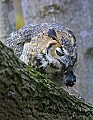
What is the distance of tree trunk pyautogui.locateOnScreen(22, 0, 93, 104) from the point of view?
3305 millimetres

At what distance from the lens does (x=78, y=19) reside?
133 inches

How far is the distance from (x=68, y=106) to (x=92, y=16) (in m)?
1.93

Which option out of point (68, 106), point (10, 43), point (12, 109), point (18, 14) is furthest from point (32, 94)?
point (18, 14)

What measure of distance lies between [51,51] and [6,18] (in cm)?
98

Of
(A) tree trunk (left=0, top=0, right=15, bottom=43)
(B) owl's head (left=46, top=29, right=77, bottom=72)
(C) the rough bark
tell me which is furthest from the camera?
(A) tree trunk (left=0, top=0, right=15, bottom=43)

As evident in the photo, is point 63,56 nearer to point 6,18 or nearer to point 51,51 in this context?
point 51,51

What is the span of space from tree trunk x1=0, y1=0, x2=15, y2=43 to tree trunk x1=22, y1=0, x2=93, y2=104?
20 cm

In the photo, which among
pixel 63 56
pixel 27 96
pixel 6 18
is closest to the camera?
pixel 27 96

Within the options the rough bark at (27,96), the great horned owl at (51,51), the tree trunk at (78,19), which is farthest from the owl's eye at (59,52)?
the tree trunk at (78,19)

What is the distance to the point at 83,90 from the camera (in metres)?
3.45

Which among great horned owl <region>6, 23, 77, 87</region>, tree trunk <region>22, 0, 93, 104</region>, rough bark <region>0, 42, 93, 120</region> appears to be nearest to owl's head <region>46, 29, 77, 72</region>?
great horned owl <region>6, 23, 77, 87</region>

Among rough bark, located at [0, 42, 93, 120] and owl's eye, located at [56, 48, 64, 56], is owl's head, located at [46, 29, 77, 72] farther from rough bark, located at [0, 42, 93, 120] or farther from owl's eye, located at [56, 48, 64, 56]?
rough bark, located at [0, 42, 93, 120]

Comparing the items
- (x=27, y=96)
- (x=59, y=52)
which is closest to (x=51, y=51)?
(x=59, y=52)

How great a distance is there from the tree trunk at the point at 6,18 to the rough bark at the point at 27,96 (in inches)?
69.3
